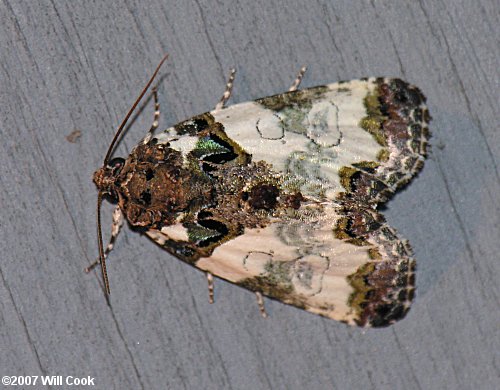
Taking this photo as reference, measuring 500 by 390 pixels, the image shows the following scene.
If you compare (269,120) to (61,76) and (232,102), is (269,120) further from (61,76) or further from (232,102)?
(61,76)

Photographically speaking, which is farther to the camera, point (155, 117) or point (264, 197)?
point (155, 117)

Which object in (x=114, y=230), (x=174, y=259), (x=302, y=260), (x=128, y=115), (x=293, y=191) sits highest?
(x=128, y=115)

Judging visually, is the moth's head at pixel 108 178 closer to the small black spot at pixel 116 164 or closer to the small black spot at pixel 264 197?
the small black spot at pixel 116 164

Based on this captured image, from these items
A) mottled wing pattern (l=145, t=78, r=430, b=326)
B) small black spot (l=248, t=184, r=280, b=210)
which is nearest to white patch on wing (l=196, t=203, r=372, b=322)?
mottled wing pattern (l=145, t=78, r=430, b=326)

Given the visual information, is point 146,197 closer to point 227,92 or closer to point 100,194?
point 100,194

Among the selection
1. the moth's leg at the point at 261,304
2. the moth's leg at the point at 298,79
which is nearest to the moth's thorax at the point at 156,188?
the moth's leg at the point at 261,304

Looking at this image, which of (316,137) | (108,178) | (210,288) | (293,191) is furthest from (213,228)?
(316,137)
